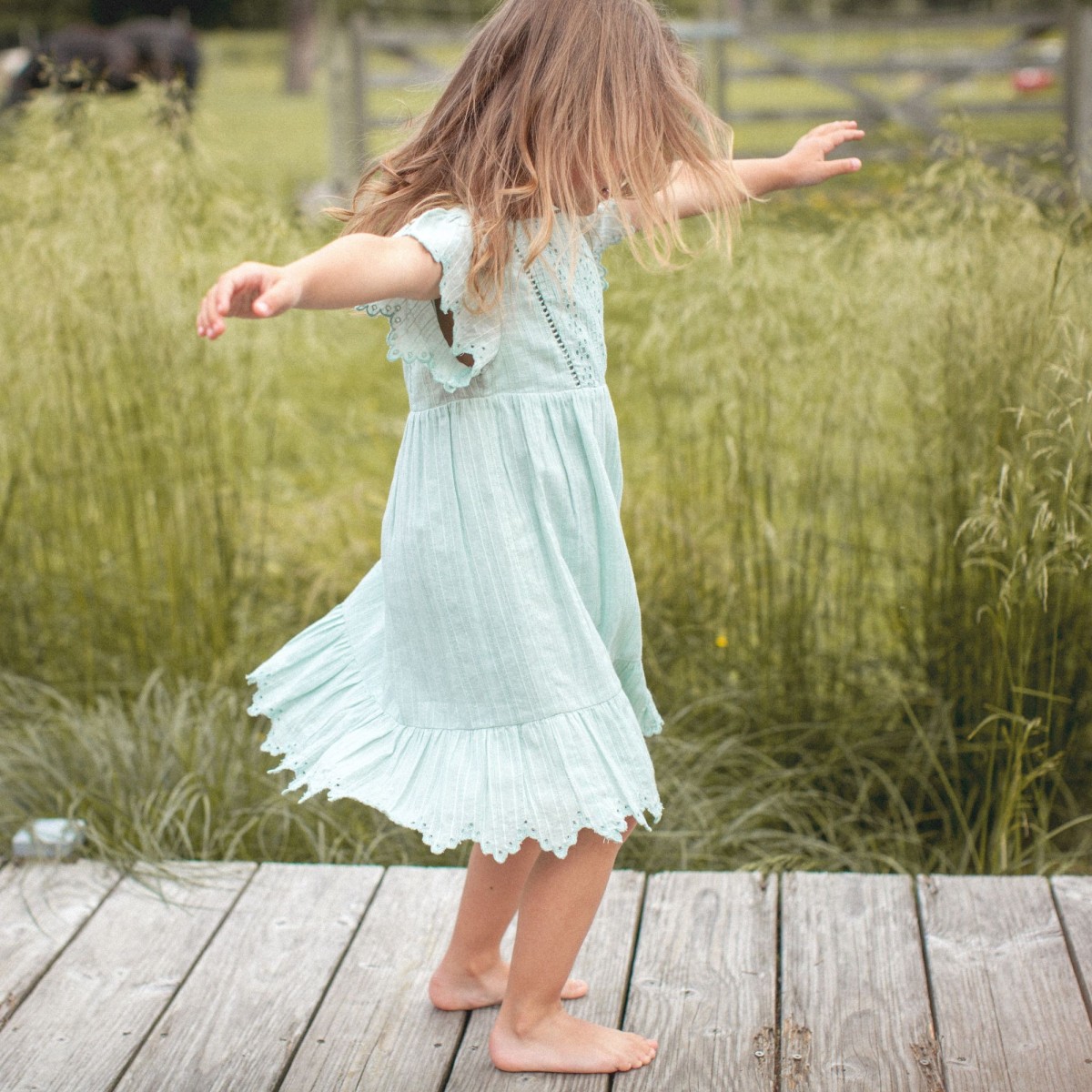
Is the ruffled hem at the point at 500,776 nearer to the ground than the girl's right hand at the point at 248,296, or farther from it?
nearer to the ground

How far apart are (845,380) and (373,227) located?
47.1 inches

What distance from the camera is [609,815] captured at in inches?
66.3

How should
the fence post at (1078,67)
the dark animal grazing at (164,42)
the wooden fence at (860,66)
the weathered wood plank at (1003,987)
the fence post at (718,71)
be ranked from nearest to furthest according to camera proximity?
1. the weathered wood plank at (1003,987)
2. the fence post at (1078,67)
3. the wooden fence at (860,66)
4. the fence post at (718,71)
5. the dark animal grazing at (164,42)

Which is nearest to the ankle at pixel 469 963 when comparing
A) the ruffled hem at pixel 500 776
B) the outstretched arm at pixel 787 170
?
the ruffled hem at pixel 500 776

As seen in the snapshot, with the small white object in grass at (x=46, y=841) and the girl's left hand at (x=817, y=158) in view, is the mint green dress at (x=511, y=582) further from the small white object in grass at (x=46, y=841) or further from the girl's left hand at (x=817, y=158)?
the small white object in grass at (x=46, y=841)

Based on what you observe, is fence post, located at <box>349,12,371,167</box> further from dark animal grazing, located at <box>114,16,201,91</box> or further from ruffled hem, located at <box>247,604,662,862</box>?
ruffled hem, located at <box>247,604,662,862</box>

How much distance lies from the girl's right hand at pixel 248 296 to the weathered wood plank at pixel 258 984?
3.24 feet

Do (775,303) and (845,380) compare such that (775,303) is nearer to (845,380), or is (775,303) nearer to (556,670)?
(845,380)

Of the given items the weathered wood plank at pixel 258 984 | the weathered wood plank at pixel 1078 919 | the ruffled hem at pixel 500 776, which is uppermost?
the ruffled hem at pixel 500 776

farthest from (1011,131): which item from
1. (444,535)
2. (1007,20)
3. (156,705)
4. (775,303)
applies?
(444,535)

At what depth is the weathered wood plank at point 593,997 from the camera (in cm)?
179

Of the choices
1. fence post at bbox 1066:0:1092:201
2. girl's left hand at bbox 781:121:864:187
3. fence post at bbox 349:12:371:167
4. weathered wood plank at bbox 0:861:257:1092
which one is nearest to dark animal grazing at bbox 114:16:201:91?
fence post at bbox 349:12:371:167

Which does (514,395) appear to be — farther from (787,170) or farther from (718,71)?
(718,71)

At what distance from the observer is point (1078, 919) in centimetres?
212
